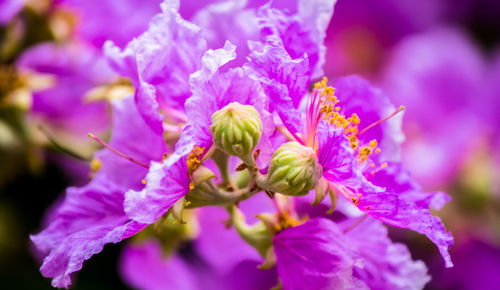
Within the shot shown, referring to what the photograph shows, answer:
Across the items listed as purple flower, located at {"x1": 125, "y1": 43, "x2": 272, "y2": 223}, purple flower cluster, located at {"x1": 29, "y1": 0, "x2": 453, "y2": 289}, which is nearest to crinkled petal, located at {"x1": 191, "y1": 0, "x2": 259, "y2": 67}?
purple flower cluster, located at {"x1": 29, "y1": 0, "x2": 453, "y2": 289}

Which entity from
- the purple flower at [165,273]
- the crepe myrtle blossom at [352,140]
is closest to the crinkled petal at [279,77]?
the crepe myrtle blossom at [352,140]

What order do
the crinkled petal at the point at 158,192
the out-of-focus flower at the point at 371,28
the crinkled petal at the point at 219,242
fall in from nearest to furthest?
the crinkled petal at the point at 158,192
the crinkled petal at the point at 219,242
the out-of-focus flower at the point at 371,28

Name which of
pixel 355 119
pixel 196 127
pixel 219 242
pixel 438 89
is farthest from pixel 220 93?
pixel 438 89

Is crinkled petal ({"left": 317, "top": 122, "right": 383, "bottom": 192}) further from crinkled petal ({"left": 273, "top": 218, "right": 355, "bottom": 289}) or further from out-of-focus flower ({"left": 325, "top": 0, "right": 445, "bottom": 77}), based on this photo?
out-of-focus flower ({"left": 325, "top": 0, "right": 445, "bottom": 77})

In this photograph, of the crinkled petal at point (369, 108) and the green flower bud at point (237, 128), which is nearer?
the green flower bud at point (237, 128)

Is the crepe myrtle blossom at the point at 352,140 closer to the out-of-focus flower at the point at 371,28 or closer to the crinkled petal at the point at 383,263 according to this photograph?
the crinkled petal at the point at 383,263

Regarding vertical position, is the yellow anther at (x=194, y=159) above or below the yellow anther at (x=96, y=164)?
above

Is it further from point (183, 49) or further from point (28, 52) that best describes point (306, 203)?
point (28, 52)
